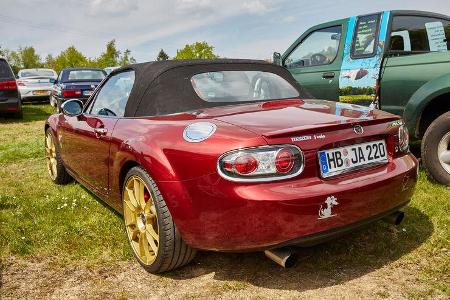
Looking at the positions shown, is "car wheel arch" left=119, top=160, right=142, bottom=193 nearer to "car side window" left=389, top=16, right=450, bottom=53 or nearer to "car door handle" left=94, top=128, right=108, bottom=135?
"car door handle" left=94, top=128, right=108, bottom=135

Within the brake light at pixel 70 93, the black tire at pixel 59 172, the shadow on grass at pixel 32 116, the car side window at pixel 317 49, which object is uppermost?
the car side window at pixel 317 49

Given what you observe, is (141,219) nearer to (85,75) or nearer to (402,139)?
(402,139)

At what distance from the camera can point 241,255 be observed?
3141 millimetres

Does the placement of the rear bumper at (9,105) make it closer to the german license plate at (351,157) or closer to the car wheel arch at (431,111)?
the car wheel arch at (431,111)

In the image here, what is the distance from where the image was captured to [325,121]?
Result: 8.48 feet

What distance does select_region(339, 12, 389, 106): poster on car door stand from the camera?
511 centimetres

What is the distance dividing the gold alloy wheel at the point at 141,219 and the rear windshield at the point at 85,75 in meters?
12.4

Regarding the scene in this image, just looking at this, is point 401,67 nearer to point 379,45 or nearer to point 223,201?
point 379,45

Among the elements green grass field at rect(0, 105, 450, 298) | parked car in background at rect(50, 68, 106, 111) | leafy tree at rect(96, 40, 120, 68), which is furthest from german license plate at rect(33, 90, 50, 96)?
leafy tree at rect(96, 40, 120, 68)

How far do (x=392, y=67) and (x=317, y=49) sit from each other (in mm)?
1366

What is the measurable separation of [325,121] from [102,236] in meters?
2.01

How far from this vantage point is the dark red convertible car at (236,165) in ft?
7.73

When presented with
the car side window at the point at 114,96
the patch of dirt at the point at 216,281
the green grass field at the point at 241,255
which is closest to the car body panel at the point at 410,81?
the green grass field at the point at 241,255

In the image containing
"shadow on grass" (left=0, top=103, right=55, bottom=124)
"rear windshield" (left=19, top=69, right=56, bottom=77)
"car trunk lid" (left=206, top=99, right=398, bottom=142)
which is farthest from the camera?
"rear windshield" (left=19, top=69, right=56, bottom=77)
